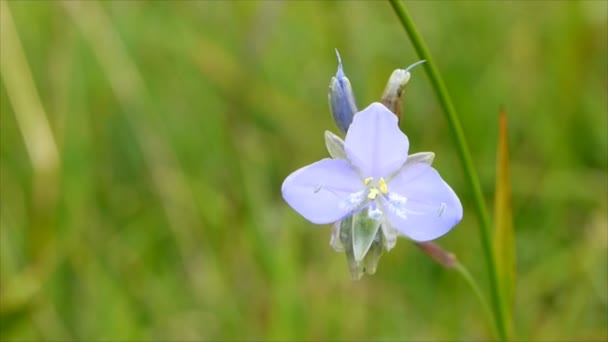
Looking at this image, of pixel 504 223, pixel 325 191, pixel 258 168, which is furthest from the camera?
pixel 258 168

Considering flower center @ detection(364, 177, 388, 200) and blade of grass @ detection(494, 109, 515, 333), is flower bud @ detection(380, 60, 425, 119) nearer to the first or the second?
flower center @ detection(364, 177, 388, 200)

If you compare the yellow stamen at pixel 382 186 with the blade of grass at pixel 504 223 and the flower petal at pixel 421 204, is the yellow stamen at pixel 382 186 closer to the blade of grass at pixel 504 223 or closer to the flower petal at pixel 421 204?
the flower petal at pixel 421 204

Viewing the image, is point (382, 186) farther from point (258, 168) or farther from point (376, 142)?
point (258, 168)

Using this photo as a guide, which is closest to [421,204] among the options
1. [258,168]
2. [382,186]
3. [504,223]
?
[382,186]

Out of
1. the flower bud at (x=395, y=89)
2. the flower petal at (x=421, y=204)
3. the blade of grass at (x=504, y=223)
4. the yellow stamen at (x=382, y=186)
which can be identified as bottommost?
the blade of grass at (x=504, y=223)

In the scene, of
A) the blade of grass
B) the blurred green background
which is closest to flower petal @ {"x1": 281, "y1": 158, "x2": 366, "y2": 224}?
the blade of grass

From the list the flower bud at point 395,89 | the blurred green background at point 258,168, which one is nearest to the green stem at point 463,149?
the flower bud at point 395,89
